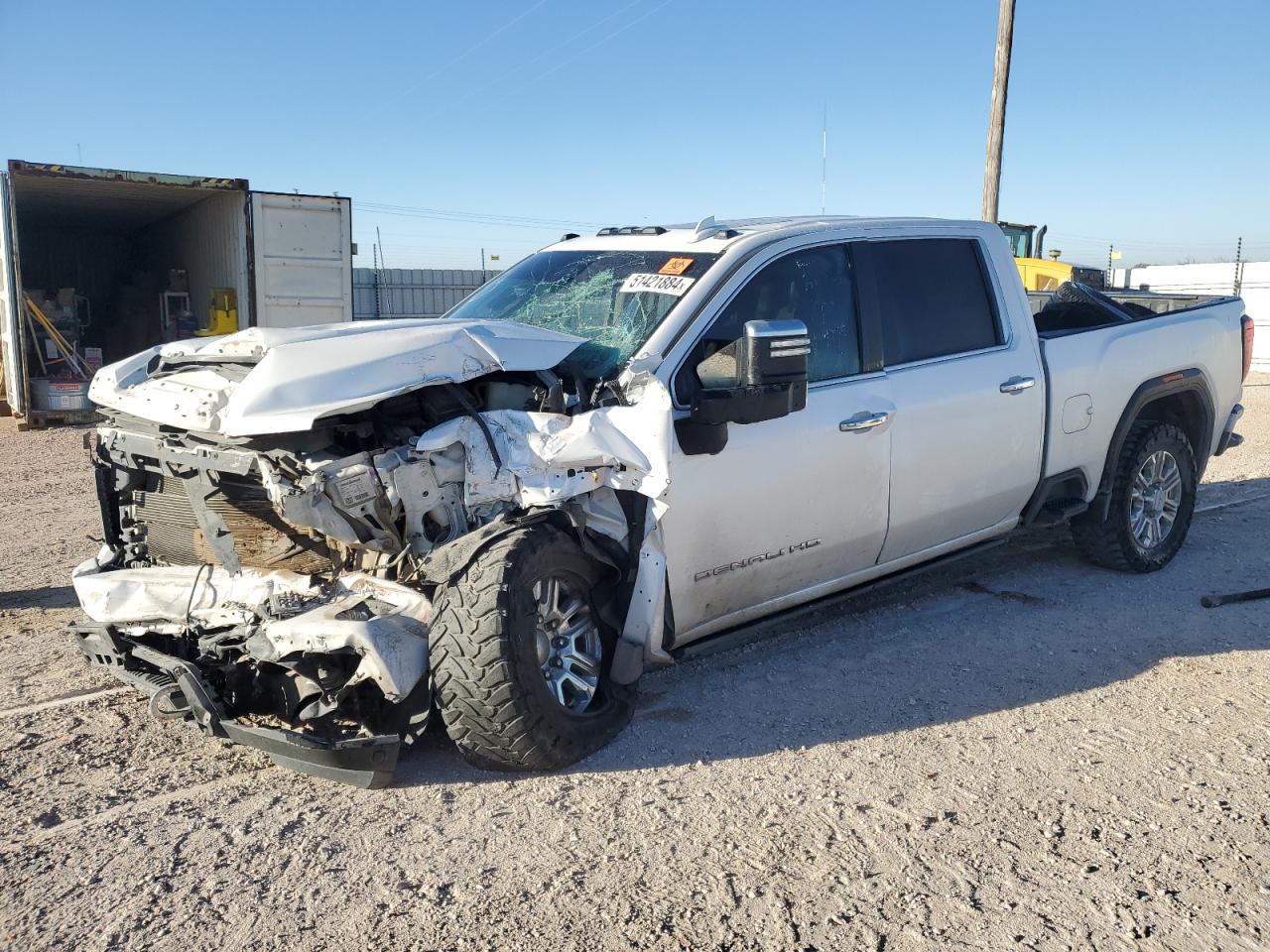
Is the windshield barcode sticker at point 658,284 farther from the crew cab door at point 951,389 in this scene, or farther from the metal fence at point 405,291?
the metal fence at point 405,291

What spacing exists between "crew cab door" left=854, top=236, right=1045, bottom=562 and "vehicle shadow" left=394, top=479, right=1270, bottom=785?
0.51 m

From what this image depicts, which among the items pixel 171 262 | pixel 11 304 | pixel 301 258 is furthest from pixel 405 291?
pixel 11 304

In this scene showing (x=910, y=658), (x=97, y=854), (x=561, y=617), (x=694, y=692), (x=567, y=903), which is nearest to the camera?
(x=567, y=903)

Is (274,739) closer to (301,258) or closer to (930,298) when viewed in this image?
(930,298)

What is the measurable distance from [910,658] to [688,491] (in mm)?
1604

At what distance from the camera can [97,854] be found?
3295 millimetres

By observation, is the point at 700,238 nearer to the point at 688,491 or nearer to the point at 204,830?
the point at 688,491

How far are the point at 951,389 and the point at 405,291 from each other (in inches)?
707

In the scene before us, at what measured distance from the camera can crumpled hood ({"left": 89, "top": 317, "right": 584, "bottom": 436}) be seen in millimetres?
3508

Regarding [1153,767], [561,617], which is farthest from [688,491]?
[1153,767]

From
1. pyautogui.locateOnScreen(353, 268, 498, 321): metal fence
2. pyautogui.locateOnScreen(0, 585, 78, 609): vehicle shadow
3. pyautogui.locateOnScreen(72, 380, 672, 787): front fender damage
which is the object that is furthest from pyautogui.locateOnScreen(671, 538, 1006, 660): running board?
pyautogui.locateOnScreen(353, 268, 498, 321): metal fence

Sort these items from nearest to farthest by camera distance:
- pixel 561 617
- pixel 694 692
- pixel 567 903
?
pixel 567 903, pixel 561 617, pixel 694 692

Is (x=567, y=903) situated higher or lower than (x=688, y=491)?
lower

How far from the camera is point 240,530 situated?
391 cm
